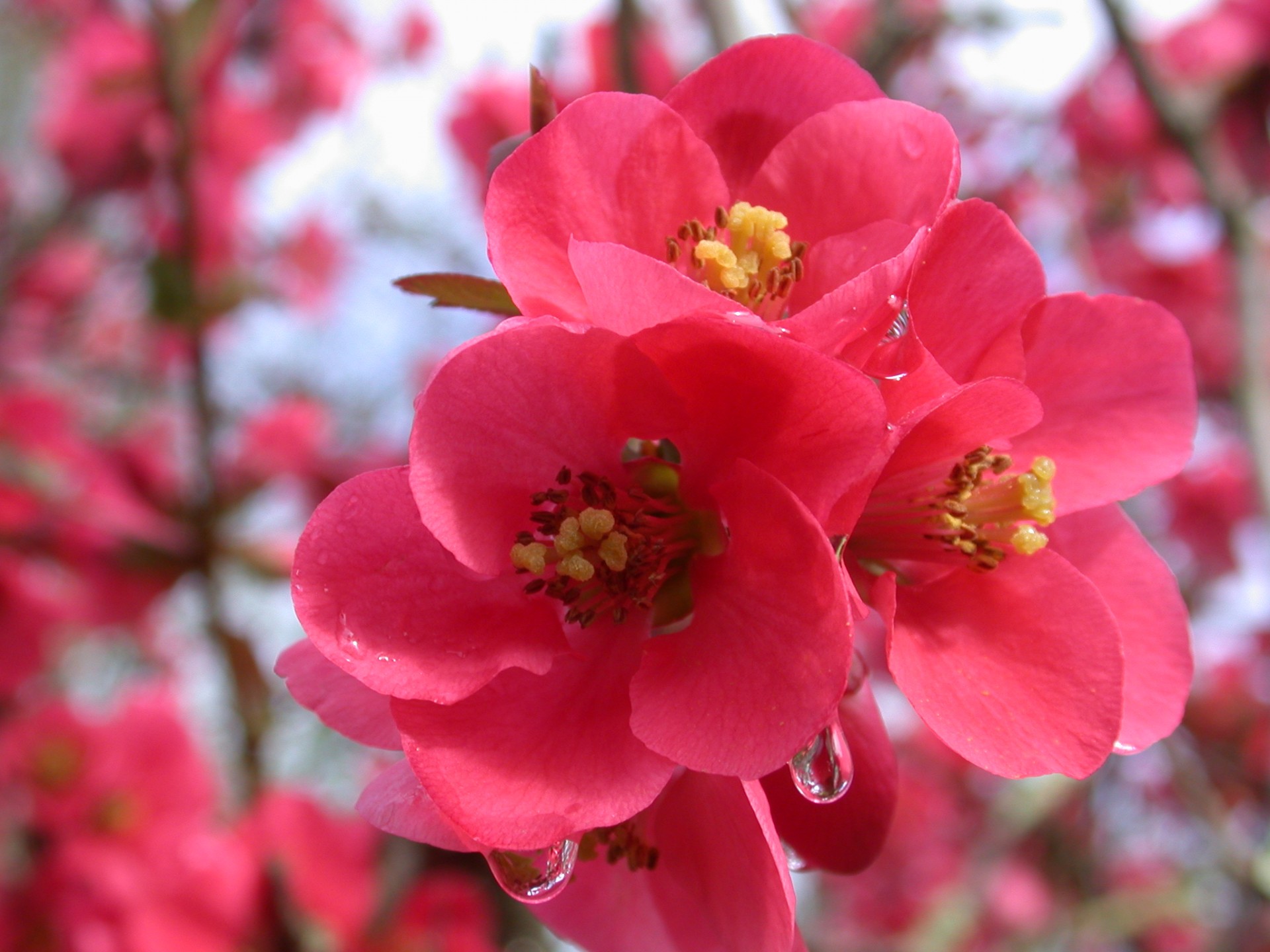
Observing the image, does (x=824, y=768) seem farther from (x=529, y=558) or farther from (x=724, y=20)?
(x=724, y=20)

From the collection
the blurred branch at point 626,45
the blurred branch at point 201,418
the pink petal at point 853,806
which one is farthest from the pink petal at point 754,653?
the blurred branch at point 201,418

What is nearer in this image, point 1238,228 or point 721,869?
point 721,869

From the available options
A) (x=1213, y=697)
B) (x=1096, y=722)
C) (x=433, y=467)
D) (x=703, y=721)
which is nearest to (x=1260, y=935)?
(x=1213, y=697)

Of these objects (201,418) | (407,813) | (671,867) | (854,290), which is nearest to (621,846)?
(671,867)

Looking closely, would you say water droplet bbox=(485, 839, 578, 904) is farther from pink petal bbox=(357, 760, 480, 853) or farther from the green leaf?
the green leaf

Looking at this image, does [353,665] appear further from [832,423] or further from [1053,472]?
[1053,472]
